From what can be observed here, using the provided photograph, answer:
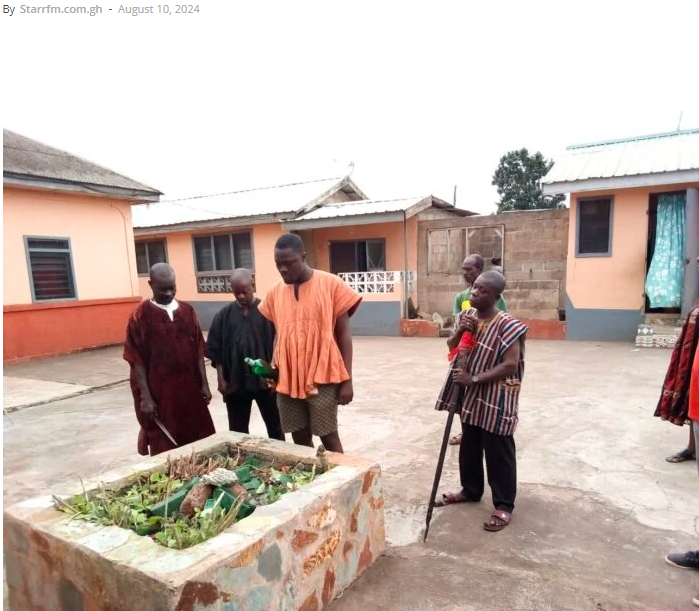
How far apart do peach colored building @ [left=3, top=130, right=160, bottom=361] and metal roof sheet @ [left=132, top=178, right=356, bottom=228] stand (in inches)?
101

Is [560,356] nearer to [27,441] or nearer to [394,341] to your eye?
[394,341]

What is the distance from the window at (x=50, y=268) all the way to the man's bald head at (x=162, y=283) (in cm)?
737

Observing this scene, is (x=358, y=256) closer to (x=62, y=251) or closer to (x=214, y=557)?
(x=62, y=251)

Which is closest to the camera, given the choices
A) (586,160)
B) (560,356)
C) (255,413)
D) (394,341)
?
(255,413)

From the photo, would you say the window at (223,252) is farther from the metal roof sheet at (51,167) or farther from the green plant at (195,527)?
the green plant at (195,527)

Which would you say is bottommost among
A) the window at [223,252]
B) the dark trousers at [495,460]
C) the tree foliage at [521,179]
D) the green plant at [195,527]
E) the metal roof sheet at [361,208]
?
the dark trousers at [495,460]

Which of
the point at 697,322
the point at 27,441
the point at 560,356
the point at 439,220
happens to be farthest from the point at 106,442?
the point at 439,220

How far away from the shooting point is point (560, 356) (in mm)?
7496

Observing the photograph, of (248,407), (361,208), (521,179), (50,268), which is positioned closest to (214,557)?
(248,407)

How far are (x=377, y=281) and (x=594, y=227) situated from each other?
462 centimetres

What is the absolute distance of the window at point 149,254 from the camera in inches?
543

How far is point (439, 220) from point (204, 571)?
32.9 feet

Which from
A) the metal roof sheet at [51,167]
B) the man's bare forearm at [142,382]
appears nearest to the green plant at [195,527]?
the man's bare forearm at [142,382]

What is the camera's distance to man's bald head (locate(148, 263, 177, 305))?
2.96 metres
